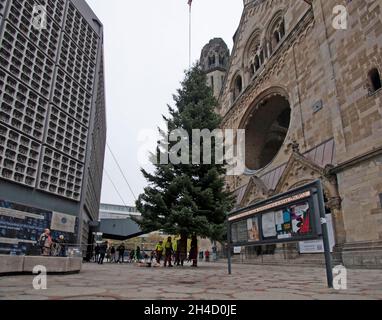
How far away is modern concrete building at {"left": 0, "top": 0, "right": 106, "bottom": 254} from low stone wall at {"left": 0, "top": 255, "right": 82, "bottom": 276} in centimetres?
686

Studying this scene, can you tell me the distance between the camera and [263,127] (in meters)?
23.0

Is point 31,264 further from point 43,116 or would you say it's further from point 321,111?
point 321,111

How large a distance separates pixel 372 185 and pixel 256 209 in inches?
229

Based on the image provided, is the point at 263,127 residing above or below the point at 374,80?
above

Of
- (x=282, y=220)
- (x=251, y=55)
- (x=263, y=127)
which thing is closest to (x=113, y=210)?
(x=263, y=127)

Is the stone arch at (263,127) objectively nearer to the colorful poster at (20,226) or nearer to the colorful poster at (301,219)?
the colorful poster at (20,226)

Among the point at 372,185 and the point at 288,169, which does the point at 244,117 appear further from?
the point at 372,185

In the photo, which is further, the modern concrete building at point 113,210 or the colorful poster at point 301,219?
the modern concrete building at point 113,210

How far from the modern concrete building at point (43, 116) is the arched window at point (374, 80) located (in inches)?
609

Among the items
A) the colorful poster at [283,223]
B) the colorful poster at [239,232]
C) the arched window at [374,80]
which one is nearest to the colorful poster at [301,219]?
the colorful poster at [283,223]

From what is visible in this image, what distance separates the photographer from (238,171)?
22453 mm

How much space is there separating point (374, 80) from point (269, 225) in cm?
850

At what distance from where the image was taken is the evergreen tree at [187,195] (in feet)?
38.8
